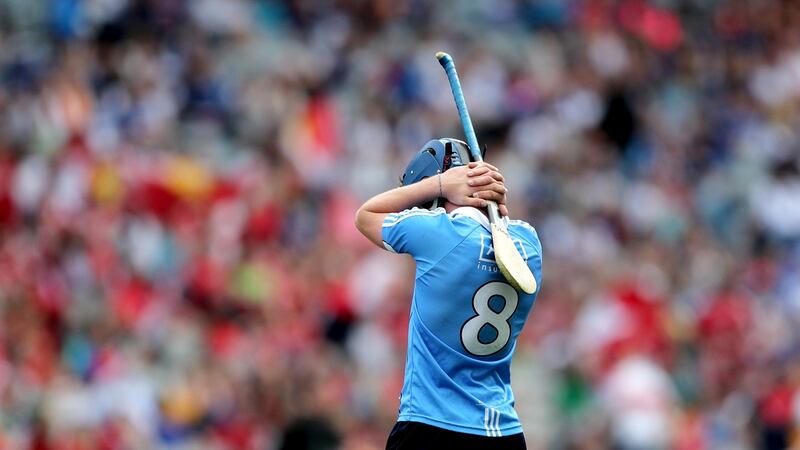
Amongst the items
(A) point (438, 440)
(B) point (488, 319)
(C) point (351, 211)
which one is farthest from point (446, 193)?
(C) point (351, 211)

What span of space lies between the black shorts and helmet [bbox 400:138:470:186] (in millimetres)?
1007

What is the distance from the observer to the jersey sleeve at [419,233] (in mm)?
5930

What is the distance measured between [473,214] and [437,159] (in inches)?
12.1

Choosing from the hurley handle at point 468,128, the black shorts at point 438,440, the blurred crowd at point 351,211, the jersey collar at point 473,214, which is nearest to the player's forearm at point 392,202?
the jersey collar at point 473,214

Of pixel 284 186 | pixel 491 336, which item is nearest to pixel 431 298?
pixel 491 336

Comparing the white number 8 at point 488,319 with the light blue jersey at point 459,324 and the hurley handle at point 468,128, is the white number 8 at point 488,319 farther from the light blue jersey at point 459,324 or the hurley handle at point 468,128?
the hurley handle at point 468,128

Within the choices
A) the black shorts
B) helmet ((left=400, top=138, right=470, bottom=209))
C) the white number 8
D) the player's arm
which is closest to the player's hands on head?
the player's arm

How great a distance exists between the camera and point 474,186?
595 centimetres

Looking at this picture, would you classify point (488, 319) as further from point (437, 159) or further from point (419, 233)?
point (437, 159)

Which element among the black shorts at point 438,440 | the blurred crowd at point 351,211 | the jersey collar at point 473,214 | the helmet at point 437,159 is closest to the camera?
the black shorts at point 438,440

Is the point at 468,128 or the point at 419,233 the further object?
the point at 468,128

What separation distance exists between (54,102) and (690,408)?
649 centimetres

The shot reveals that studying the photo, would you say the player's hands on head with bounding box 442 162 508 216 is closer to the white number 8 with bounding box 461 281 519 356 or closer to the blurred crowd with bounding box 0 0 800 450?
the white number 8 with bounding box 461 281 519 356

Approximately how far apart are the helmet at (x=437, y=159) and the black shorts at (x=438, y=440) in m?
1.01
